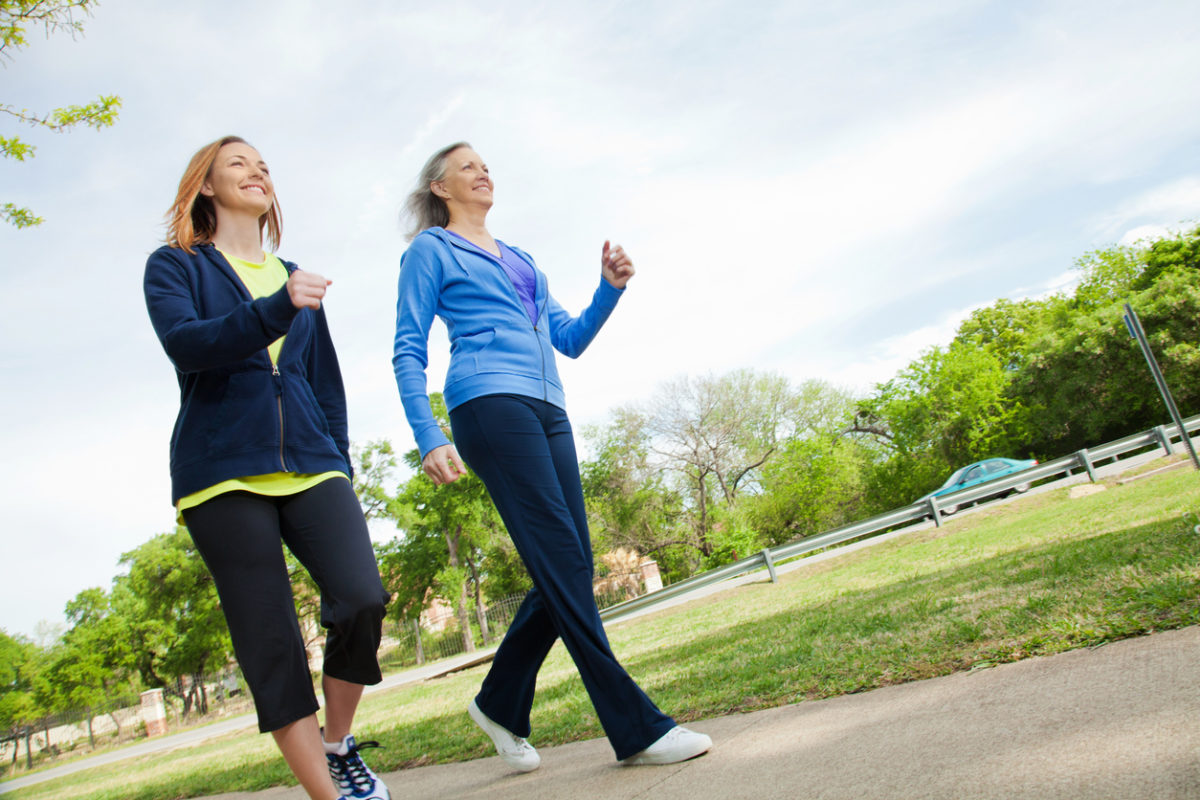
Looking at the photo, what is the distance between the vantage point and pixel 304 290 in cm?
209

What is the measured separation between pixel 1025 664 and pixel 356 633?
2096mm

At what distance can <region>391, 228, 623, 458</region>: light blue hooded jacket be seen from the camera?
9.28 feet

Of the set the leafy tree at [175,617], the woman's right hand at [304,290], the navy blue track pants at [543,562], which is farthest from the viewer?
the leafy tree at [175,617]

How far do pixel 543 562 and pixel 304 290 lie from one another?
123 cm

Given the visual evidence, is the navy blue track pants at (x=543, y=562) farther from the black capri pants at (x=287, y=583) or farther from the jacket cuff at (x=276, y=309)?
the jacket cuff at (x=276, y=309)

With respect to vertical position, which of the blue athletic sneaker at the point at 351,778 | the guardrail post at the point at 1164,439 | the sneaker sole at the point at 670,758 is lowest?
the guardrail post at the point at 1164,439

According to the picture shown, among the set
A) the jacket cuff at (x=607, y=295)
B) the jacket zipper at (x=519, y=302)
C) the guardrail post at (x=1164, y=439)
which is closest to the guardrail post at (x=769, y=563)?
the guardrail post at (x=1164, y=439)

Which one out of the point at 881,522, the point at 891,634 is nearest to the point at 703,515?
the point at 881,522

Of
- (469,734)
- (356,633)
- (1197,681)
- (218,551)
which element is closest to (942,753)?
(1197,681)

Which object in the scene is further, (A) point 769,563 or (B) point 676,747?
(A) point 769,563

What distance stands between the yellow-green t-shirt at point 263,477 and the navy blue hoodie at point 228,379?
26 millimetres

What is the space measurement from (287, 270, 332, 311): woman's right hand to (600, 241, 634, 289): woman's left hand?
145cm

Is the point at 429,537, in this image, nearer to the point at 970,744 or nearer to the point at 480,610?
the point at 480,610

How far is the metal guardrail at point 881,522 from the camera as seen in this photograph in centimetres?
1385
